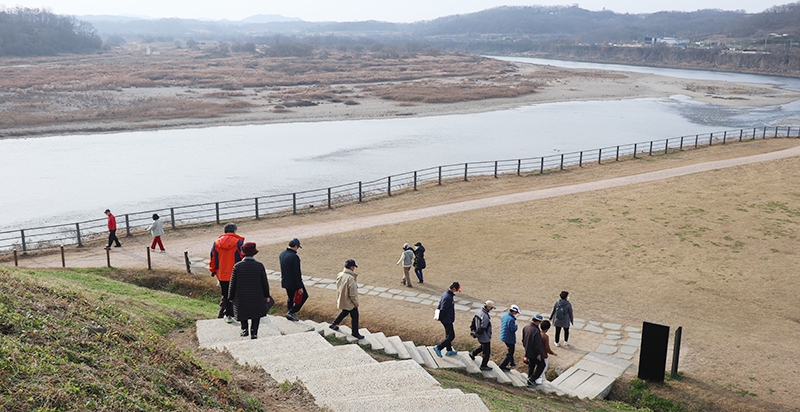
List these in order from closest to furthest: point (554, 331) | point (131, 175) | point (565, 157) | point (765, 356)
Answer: point (765, 356) → point (554, 331) → point (131, 175) → point (565, 157)

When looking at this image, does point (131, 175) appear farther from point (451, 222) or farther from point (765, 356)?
point (765, 356)

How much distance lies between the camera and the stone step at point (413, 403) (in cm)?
663

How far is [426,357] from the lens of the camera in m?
10.5

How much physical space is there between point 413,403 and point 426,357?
3802mm

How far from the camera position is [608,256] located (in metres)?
17.3

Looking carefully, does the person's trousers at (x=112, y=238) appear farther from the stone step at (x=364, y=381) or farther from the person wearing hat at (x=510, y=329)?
the stone step at (x=364, y=381)

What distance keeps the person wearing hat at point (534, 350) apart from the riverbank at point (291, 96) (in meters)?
41.3

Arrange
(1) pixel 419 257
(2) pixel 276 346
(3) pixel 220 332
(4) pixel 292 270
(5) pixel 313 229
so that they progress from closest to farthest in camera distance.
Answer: (2) pixel 276 346, (3) pixel 220 332, (4) pixel 292 270, (1) pixel 419 257, (5) pixel 313 229

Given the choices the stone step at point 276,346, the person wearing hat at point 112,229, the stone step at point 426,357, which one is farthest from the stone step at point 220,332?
the person wearing hat at point 112,229

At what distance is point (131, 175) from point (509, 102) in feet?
142

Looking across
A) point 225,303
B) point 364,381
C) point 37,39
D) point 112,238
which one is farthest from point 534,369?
point 37,39

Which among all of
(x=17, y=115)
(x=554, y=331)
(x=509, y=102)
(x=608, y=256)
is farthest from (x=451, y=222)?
(x=509, y=102)

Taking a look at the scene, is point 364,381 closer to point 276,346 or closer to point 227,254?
point 276,346

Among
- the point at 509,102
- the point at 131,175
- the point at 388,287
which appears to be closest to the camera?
the point at 388,287
